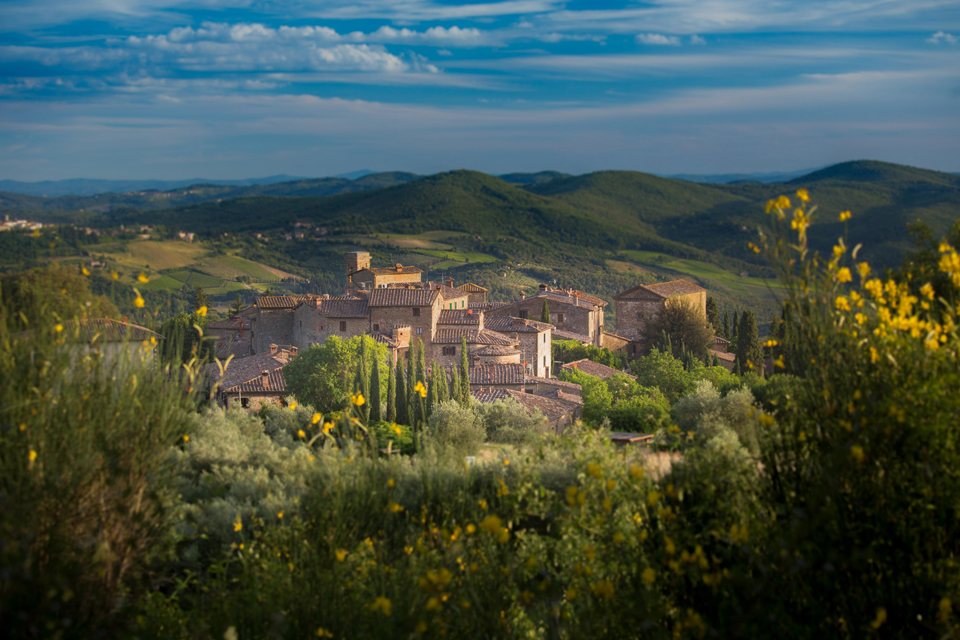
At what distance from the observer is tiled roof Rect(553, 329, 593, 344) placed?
2068 inches

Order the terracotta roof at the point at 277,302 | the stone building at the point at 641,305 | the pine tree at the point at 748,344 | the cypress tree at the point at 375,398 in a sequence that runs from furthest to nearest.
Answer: the stone building at the point at 641,305
the terracotta roof at the point at 277,302
the pine tree at the point at 748,344
the cypress tree at the point at 375,398

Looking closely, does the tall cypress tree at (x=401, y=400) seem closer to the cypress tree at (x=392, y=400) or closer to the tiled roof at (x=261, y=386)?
the cypress tree at (x=392, y=400)

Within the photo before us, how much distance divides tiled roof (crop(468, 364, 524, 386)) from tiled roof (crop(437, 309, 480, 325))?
19.2 feet

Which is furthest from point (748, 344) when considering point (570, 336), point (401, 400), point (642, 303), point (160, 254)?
point (160, 254)

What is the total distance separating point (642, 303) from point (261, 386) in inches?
1138

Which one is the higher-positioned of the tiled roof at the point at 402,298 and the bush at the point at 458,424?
the tiled roof at the point at 402,298

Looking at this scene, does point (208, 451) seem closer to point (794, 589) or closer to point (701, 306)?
point (794, 589)

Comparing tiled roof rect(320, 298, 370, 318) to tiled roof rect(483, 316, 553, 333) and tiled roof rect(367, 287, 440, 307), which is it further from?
tiled roof rect(483, 316, 553, 333)

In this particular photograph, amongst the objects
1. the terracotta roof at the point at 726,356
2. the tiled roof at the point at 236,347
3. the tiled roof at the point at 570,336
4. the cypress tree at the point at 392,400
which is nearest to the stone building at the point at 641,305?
the tiled roof at the point at 570,336

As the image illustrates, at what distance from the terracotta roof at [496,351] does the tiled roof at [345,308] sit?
658cm

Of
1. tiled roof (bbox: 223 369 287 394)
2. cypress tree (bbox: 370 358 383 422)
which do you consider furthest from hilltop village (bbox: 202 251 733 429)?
cypress tree (bbox: 370 358 383 422)

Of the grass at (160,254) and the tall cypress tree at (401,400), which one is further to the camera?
the grass at (160,254)

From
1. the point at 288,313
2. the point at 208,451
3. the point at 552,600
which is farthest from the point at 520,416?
the point at 288,313

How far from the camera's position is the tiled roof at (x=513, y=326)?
41.4 meters
